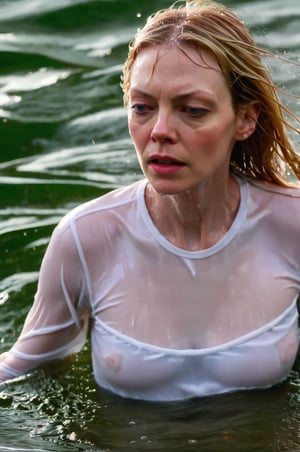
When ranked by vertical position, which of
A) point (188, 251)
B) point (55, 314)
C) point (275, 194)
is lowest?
point (55, 314)

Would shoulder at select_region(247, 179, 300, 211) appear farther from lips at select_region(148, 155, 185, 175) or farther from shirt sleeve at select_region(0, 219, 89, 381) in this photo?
shirt sleeve at select_region(0, 219, 89, 381)

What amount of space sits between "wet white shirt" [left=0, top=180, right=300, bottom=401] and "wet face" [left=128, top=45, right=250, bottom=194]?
28cm

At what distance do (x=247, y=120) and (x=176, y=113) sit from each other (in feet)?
0.83

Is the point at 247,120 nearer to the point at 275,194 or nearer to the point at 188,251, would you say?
the point at 275,194

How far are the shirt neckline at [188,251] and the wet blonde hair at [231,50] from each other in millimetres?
174

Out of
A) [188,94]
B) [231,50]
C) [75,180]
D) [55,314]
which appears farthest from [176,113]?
[75,180]

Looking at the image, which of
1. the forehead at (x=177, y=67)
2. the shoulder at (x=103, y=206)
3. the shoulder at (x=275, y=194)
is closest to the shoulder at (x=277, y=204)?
the shoulder at (x=275, y=194)

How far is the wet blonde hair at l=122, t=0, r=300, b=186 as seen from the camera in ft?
11.1

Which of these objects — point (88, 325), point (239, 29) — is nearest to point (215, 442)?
point (88, 325)

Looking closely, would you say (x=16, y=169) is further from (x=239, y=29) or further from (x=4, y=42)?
(x=239, y=29)

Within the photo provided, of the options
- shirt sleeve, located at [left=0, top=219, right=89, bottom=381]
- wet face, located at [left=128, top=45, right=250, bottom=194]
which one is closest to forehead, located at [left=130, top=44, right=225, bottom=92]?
wet face, located at [left=128, top=45, right=250, bottom=194]

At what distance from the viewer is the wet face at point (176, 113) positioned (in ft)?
10.9

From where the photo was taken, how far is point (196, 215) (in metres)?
3.61

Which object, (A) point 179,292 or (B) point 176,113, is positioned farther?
(A) point 179,292
